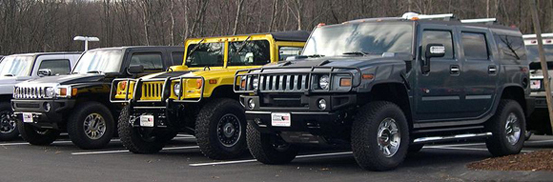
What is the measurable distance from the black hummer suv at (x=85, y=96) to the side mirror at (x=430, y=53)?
5.48 m

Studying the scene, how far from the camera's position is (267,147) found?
38.4 ft

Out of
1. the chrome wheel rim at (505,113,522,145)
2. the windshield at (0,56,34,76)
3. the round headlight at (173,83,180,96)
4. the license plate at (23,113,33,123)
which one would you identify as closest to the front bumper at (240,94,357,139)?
the round headlight at (173,83,180,96)

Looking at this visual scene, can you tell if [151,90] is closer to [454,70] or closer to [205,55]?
[205,55]

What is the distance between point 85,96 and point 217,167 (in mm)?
4335

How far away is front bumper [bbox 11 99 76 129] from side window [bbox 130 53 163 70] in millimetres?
1430

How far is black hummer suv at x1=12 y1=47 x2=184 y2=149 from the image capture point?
586 inches

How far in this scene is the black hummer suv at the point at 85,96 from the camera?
586 inches

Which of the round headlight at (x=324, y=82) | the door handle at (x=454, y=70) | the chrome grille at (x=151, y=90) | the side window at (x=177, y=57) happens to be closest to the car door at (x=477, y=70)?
the door handle at (x=454, y=70)

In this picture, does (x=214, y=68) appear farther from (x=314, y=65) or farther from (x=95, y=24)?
(x=95, y=24)

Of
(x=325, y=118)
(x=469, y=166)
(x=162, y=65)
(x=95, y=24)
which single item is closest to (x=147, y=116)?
(x=162, y=65)

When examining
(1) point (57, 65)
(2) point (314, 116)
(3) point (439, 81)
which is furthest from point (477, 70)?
(1) point (57, 65)

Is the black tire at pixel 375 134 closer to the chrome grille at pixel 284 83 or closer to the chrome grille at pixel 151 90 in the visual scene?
the chrome grille at pixel 284 83

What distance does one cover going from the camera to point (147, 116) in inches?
519

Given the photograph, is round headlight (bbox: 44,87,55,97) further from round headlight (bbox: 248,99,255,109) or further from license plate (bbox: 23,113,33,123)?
round headlight (bbox: 248,99,255,109)
